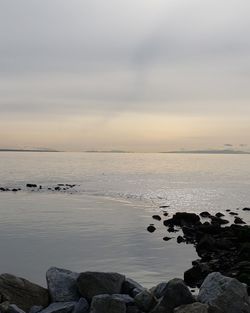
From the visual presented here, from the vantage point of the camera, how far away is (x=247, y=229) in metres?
29.1

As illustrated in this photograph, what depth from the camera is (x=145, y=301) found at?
10.6m

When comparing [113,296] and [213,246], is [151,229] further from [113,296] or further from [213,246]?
[113,296]

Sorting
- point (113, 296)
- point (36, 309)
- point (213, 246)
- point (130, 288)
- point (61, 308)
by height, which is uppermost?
point (113, 296)

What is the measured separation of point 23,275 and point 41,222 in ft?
46.5

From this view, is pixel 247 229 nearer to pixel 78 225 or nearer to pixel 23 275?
pixel 78 225

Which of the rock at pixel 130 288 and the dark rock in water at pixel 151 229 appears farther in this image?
the dark rock in water at pixel 151 229

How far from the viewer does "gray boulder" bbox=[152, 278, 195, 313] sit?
10367 mm

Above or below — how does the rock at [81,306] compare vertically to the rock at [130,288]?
below

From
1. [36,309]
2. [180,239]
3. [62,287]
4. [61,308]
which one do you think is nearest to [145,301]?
[61,308]

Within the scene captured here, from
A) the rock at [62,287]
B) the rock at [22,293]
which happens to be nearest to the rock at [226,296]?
the rock at [62,287]

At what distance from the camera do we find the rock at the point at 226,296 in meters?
10.3

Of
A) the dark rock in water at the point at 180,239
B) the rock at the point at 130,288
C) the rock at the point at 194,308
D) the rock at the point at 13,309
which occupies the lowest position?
the dark rock in water at the point at 180,239

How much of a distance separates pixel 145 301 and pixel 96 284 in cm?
138

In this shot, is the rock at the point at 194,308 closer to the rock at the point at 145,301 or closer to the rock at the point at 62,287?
the rock at the point at 145,301
